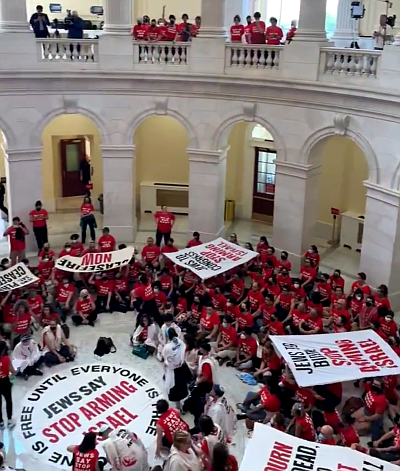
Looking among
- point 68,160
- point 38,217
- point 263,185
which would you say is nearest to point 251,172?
point 263,185

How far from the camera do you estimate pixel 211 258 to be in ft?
55.9

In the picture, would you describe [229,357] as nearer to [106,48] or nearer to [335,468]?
[335,468]

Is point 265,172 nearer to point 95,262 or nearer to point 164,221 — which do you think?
point 164,221

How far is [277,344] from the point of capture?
12508 mm

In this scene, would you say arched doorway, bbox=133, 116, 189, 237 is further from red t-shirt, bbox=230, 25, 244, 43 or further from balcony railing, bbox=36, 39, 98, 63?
red t-shirt, bbox=230, 25, 244, 43

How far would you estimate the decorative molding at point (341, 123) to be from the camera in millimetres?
17328

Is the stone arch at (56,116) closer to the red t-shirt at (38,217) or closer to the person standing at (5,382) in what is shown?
the red t-shirt at (38,217)

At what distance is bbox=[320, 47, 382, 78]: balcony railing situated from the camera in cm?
1639

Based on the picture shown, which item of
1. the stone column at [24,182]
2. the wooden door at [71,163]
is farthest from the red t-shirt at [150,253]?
the wooden door at [71,163]

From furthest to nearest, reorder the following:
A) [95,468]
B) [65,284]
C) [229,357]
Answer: [65,284] < [229,357] < [95,468]

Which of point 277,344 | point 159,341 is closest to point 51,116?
point 159,341

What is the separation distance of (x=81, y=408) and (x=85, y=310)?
3.65 meters

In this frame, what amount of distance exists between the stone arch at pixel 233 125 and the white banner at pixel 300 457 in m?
11.1

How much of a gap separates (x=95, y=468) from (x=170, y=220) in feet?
35.8
